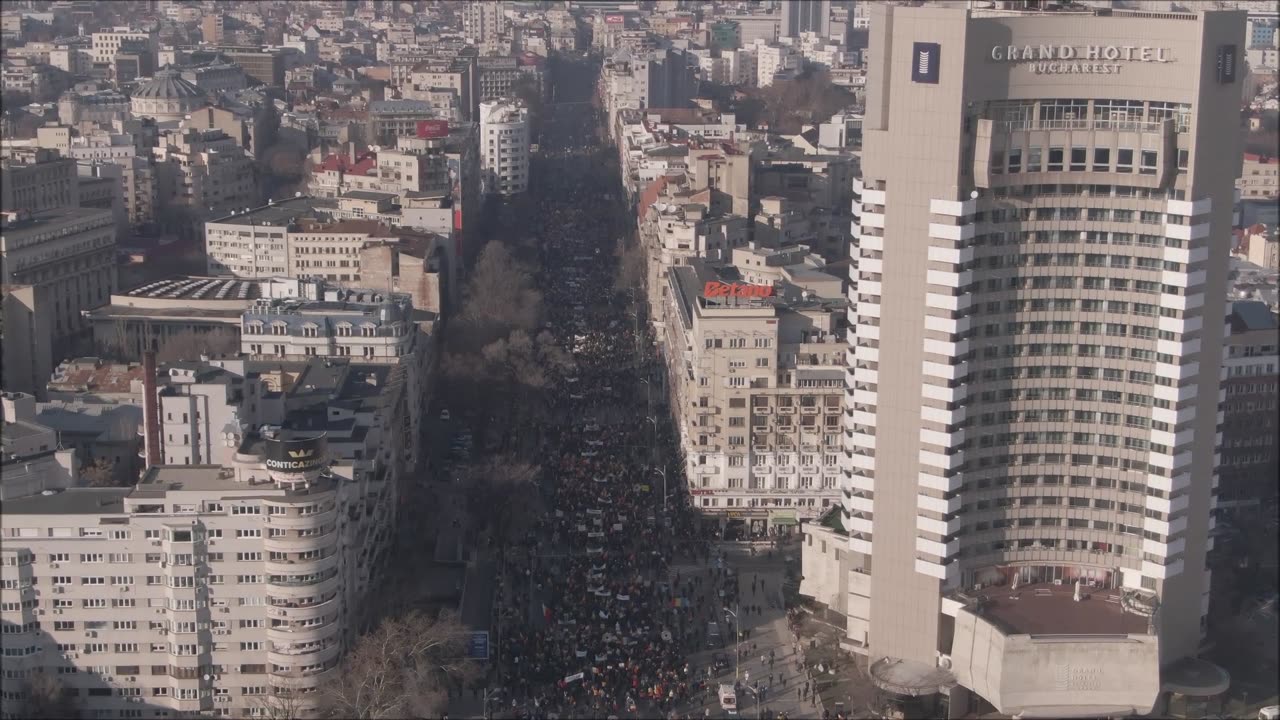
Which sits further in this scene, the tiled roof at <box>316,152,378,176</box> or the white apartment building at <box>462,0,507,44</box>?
the white apartment building at <box>462,0,507,44</box>

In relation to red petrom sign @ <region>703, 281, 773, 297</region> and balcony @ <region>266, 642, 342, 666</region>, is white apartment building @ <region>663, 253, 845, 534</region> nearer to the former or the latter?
red petrom sign @ <region>703, 281, 773, 297</region>

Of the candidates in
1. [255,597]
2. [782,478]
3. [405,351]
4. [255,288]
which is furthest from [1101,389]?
[255,288]

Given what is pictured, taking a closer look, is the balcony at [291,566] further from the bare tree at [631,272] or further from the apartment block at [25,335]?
the bare tree at [631,272]

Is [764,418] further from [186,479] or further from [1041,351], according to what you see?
[186,479]

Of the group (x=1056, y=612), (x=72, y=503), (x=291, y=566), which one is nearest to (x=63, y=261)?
(x=72, y=503)

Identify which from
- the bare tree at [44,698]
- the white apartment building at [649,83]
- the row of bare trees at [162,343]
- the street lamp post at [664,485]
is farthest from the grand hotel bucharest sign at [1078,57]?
the white apartment building at [649,83]

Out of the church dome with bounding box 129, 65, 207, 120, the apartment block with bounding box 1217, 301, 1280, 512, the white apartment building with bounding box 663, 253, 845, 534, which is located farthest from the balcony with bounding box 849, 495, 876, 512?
the church dome with bounding box 129, 65, 207, 120
